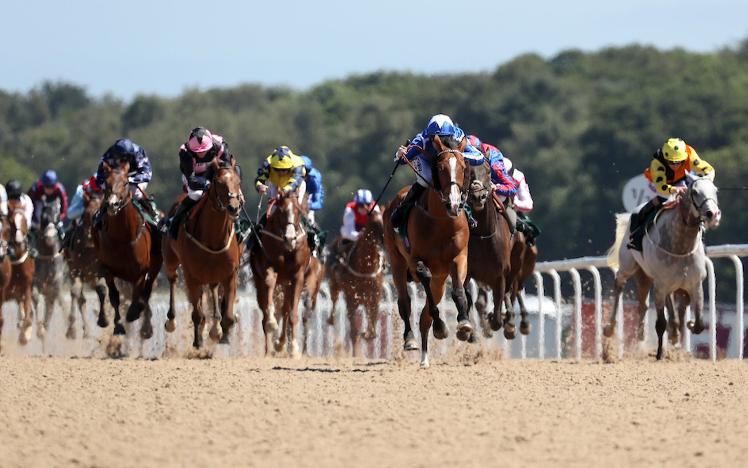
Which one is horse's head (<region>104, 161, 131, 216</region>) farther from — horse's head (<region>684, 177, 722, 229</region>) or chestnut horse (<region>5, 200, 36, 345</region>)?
horse's head (<region>684, 177, 722, 229</region>)

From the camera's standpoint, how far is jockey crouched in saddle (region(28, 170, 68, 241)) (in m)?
21.2

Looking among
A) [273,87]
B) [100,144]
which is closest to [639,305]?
→ [100,144]

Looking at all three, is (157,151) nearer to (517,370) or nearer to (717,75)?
(717,75)

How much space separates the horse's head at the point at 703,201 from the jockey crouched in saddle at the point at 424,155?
182 cm

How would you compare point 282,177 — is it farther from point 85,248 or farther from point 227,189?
point 85,248

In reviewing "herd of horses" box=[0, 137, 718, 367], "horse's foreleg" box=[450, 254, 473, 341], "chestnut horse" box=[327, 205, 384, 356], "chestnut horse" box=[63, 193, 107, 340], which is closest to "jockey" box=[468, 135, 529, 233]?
"herd of horses" box=[0, 137, 718, 367]

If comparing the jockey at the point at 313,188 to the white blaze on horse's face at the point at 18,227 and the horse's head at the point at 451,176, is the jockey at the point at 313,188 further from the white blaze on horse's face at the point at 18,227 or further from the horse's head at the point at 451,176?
the horse's head at the point at 451,176

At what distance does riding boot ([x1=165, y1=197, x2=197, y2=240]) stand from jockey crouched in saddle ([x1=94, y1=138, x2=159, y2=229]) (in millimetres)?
377

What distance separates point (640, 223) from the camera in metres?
15.2

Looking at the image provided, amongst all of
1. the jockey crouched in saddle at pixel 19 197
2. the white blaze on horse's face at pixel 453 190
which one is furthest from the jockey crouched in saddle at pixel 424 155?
the jockey crouched in saddle at pixel 19 197

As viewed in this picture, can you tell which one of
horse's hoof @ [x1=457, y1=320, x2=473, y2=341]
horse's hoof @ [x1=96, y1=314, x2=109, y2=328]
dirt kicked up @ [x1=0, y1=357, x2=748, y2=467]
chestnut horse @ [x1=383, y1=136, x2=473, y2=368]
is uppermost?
chestnut horse @ [x1=383, y1=136, x2=473, y2=368]

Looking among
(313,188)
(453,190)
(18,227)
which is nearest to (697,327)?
(453,190)

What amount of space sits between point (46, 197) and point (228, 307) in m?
7.52

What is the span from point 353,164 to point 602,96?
404 inches
